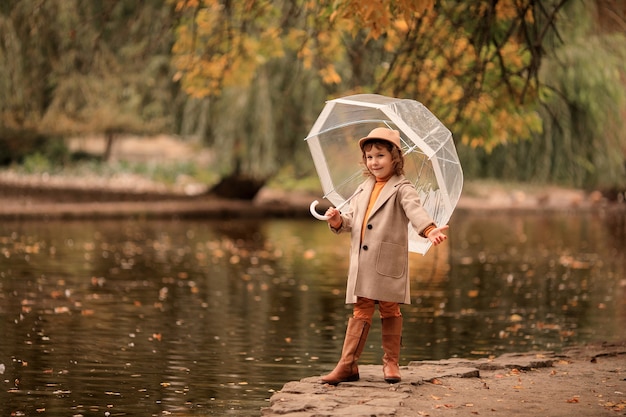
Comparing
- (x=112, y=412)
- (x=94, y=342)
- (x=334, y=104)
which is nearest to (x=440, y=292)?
(x=94, y=342)

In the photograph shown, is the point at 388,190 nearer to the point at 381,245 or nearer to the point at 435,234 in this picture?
the point at 381,245

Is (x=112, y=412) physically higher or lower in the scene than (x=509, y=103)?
lower

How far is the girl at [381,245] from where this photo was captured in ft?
24.1

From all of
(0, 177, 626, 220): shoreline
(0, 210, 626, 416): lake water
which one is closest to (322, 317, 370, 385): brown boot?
(0, 210, 626, 416): lake water

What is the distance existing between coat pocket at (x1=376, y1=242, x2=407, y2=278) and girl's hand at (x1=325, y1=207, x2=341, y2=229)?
1.04 ft

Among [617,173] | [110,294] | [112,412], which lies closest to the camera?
[112,412]

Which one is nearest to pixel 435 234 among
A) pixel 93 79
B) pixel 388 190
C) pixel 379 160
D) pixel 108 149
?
pixel 388 190

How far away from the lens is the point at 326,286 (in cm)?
1476

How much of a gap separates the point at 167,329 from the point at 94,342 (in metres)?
1.07

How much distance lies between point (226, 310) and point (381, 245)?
5.16 m

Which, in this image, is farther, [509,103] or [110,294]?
[110,294]

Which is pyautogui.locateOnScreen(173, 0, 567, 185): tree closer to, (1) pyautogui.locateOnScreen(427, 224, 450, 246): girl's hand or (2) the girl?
(2) the girl

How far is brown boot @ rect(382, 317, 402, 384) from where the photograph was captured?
7.39 metres

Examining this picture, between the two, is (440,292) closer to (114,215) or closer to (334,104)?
(334,104)
